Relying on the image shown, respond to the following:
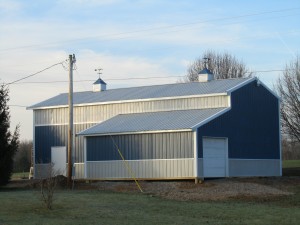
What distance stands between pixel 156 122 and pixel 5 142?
9248mm

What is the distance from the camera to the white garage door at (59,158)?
4562 centimetres

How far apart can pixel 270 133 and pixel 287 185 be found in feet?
30.6

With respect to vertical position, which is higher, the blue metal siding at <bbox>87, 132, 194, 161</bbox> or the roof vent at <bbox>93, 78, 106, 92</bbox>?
the roof vent at <bbox>93, 78, 106, 92</bbox>

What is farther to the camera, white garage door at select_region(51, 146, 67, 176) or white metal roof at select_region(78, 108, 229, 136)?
white garage door at select_region(51, 146, 67, 176)

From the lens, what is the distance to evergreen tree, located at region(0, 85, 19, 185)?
3725 centimetres

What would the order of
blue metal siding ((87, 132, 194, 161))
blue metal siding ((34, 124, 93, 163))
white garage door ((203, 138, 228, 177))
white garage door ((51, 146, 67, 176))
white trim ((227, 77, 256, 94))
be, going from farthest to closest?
1. blue metal siding ((34, 124, 93, 163))
2. white garage door ((51, 146, 67, 176))
3. white trim ((227, 77, 256, 94))
4. white garage door ((203, 138, 228, 177))
5. blue metal siding ((87, 132, 194, 161))

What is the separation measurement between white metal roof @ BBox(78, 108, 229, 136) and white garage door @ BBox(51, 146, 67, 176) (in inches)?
159

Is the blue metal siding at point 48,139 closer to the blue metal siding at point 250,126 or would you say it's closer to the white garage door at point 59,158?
the white garage door at point 59,158

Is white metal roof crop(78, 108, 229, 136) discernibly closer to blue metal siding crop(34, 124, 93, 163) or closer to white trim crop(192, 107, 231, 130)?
white trim crop(192, 107, 231, 130)

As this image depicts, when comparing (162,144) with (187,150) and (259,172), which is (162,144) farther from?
(259,172)

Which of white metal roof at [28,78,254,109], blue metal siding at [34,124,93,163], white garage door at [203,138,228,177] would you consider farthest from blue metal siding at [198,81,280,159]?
blue metal siding at [34,124,93,163]

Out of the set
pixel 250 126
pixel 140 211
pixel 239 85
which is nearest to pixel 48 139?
pixel 239 85

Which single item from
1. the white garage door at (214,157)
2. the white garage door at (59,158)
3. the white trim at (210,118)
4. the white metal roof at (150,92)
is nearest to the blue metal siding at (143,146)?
the white trim at (210,118)

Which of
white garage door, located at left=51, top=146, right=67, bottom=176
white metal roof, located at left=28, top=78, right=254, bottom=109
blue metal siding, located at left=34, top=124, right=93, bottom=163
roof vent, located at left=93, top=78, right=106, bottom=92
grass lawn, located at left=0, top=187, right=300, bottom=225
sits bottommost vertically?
grass lawn, located at left=0, top=187, right=300, bottom=225
